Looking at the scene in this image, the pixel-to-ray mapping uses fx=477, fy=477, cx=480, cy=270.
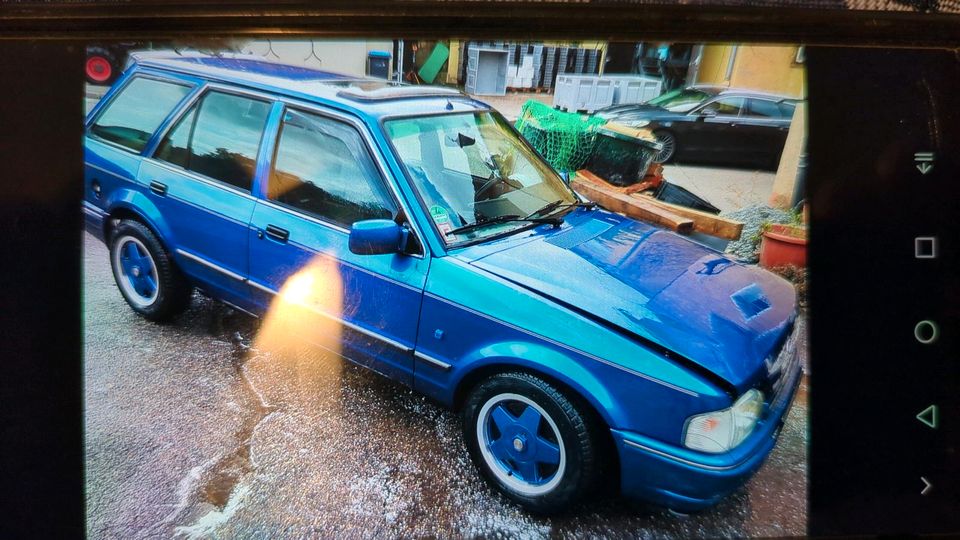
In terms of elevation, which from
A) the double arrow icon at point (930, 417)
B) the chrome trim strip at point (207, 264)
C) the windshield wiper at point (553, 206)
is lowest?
the double arrow icon at point (930, 417)

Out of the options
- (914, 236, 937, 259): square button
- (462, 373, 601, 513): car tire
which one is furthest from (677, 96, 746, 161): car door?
(462, 373, 601, 513): car tire

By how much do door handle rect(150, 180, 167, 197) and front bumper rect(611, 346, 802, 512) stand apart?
1612 mm

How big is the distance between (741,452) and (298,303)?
4.28 feet

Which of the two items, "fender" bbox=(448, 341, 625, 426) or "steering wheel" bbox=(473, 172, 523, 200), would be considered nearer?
"fender" bbox=(448, 341, 625, 426)

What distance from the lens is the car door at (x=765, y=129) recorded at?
121 centimetres

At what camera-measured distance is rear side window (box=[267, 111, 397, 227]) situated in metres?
1.47

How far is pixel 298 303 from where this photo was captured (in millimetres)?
1478

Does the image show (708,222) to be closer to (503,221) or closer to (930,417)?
(503,221)

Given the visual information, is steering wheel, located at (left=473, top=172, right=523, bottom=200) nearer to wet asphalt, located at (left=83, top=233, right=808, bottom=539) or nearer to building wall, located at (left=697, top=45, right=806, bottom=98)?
building wall, located at (left=697, top=45, right=806, bottom=98)

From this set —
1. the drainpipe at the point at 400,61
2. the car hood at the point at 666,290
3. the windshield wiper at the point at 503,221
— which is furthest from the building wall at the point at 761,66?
the drainpipe at the point at 400,61

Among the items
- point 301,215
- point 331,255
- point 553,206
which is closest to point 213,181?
point 301,215

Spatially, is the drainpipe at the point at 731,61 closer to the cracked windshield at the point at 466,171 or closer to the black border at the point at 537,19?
the black border at the point at 537,19

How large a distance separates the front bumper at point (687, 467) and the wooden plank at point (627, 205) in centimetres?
55

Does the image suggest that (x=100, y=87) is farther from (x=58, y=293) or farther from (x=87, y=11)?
(x=58, y=293)
